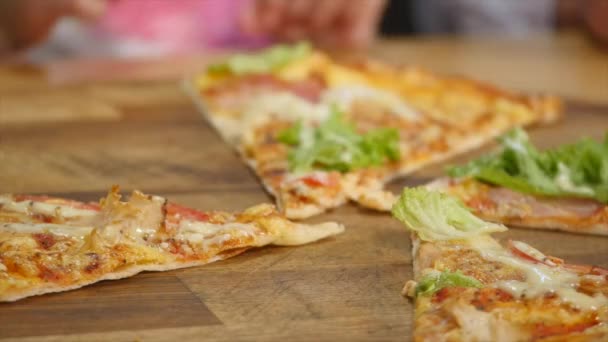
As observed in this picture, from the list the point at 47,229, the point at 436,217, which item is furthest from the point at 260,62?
the point at 47,229

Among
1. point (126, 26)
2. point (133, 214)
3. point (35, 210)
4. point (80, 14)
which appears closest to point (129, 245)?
point (133, 214)

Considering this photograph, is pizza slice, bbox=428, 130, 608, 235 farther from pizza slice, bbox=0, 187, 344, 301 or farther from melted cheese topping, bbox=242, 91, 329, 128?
melted cheese topping, bbox=242, 91, 329, 128

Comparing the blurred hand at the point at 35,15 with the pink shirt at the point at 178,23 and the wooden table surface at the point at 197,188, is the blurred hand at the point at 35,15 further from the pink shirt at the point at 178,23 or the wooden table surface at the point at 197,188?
the pink shirt at the point at 178,23

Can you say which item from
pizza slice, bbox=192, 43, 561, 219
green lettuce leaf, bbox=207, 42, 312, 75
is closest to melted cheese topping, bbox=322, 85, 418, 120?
pizza slice, bbox=192, 43, 561, 219

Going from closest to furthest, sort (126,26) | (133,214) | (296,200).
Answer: (133,214)
(296,200)
(126,26)

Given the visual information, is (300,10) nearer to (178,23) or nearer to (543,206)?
(178,23)

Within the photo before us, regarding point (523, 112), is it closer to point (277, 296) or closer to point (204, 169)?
point (204, 169)
